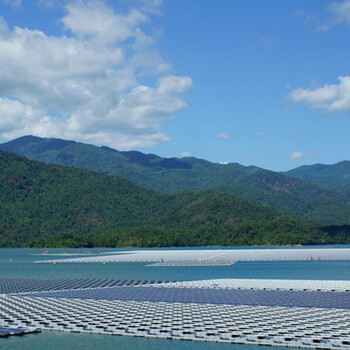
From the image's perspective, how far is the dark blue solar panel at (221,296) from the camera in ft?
103

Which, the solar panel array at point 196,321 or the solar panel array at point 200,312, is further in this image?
the solar panel array at point 200,312

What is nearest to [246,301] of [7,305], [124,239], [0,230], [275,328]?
[275,328]

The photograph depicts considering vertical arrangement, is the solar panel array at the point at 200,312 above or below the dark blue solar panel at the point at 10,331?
below

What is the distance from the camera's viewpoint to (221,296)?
35000mm

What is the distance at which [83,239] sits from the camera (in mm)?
178375

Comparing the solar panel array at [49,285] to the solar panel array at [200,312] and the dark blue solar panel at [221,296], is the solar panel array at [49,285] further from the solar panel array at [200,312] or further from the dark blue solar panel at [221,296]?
the dark blue solar panel at [221,296]

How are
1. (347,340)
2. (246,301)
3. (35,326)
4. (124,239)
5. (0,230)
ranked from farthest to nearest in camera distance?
(0,230) → (124,239) → (246,301) → (35,326) → (347,340)

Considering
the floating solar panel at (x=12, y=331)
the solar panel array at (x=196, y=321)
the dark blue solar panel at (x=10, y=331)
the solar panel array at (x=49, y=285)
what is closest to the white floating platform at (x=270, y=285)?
the solar panel array at (x=49, y=285)

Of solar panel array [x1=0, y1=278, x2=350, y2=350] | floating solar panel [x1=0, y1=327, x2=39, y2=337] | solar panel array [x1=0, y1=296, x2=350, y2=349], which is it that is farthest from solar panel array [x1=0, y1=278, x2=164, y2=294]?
floating solar panel [x1=0, y1=327, x2=39, y2=337]

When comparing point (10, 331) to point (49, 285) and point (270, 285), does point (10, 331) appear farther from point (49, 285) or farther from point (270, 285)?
point (49, 285)

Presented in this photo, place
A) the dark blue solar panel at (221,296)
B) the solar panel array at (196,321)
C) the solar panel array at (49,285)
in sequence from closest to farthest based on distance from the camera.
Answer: the solar panel array at (196,321), the dark blue solar panel at (221,296), the solar panel array at (49,285)

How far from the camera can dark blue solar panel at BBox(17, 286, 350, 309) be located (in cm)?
3128

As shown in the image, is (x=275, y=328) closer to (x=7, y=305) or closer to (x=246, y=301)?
(x=246, y=301)

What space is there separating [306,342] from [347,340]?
1.54 metres
